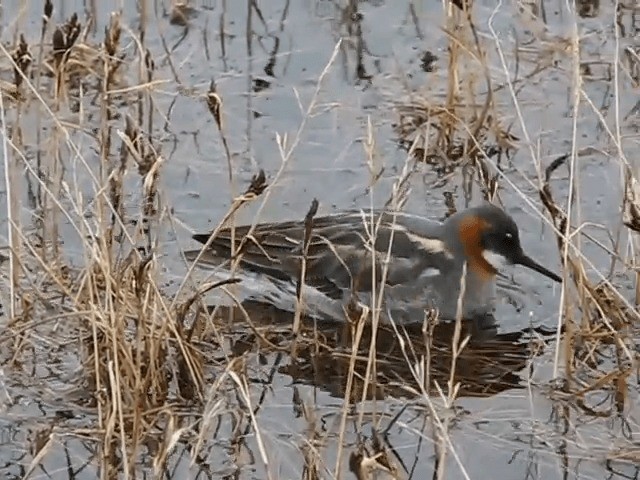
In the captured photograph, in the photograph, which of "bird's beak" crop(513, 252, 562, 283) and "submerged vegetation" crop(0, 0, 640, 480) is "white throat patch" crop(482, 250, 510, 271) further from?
"submerged vegetation" crop(0, 0, 640, 480)

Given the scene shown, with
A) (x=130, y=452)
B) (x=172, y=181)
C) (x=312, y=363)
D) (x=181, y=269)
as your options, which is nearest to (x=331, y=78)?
(x=172, y=181)

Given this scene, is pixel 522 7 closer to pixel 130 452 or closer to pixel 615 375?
pixel 615 375

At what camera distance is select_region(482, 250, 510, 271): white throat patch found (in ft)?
24.1

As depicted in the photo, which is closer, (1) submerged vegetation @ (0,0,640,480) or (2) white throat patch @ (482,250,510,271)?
(1) submerged vegetation @ (0,0,640,480)

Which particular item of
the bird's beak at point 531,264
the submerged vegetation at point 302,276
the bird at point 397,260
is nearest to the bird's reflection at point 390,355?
A: the submerged vegetation at point 302,276

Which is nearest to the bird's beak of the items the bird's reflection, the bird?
the bird

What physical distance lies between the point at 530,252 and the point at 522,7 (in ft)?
6.44

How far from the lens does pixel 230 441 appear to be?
5.75 m

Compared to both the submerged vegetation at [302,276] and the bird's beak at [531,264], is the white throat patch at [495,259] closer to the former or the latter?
the bird's beak at [531,264]

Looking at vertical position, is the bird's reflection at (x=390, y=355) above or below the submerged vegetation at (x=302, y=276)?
below

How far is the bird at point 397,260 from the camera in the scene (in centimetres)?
724

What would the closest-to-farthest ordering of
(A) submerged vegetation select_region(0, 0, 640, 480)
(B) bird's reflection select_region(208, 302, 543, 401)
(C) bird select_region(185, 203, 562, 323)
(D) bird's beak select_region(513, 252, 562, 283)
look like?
(A) submerged vegetation select_region(0, 0, 640, 480)
(B) bird's reflection select_region(208, 302, 543, 401)
(D) bird's beak select_region(513, 252, 562, 283)
(C) bird select_region(185, 203, 562, 323)

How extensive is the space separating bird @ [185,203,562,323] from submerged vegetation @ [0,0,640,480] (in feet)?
0.49

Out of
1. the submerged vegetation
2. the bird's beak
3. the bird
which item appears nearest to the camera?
the submerged vegetation
